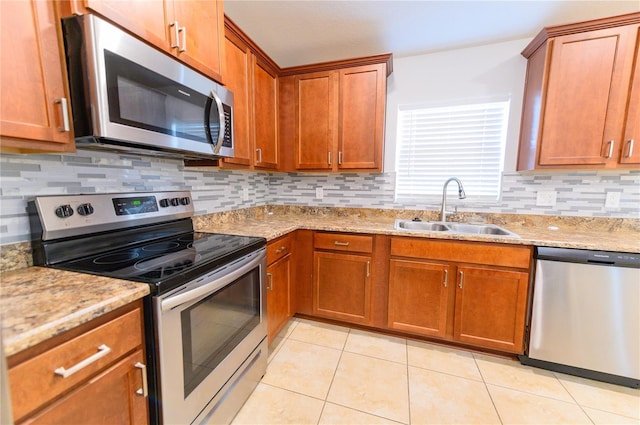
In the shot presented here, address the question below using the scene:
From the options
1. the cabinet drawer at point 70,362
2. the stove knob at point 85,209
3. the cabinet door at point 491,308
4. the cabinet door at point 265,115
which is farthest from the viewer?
the cabinet door at point 265,115

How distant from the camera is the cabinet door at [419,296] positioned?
6.31 feet

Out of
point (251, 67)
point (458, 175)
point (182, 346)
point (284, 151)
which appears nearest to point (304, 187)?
point (284, 151)

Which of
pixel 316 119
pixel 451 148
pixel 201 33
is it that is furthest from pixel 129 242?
pixel 451 148

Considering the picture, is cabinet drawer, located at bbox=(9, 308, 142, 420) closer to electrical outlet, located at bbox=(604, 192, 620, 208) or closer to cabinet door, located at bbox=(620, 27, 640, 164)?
cabinet door, located at bbox=(620, 27, 640, 164)

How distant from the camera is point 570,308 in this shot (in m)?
1.64

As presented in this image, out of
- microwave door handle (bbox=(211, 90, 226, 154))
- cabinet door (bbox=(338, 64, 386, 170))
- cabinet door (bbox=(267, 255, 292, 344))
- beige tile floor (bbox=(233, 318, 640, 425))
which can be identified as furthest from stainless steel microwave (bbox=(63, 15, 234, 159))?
beige tile floor (bbox=(233, 318, 640, 425))

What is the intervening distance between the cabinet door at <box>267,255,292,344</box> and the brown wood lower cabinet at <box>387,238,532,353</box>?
2.62ft

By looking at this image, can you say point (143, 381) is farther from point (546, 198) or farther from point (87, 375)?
point (546, 198)

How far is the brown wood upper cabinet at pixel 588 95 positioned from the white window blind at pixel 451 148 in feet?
1.14

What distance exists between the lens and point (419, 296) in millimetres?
1980

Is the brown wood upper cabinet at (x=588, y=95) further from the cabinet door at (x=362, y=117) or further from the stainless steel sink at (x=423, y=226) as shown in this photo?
the cabinet door at (x=362, y=117)

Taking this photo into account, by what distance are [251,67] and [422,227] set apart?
1.88 m

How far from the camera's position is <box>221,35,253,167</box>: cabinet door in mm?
1727

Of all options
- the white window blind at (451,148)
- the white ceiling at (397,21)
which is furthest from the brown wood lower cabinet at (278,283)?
the white ceiling at (397,21)
